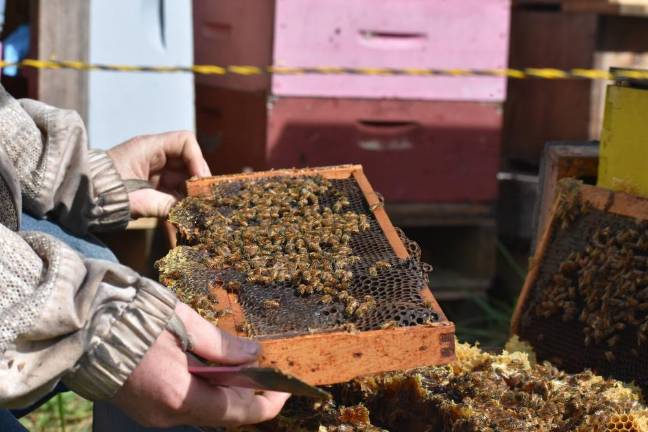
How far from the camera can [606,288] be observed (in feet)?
8.48

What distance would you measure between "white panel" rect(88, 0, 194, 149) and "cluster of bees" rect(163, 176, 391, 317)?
160 centimetres

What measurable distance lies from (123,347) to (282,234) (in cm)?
74

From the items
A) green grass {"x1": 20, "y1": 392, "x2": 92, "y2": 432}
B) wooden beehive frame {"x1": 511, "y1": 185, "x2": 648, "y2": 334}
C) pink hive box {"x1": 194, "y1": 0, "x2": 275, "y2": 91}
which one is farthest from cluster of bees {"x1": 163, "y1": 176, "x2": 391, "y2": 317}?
pink hive box {"x1": 194, "y1": 0, "x2": 275, "y2": 91}

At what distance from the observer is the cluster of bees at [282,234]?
83.3 inches

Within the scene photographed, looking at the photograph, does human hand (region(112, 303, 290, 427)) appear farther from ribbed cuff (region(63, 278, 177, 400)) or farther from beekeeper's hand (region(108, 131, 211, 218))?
beekeeper's hand (region(108, 131, 211, 218))

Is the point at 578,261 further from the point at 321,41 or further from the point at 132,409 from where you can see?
the point at 321,41

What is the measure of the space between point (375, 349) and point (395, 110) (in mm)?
2523

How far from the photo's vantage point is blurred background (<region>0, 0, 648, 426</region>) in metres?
4.11

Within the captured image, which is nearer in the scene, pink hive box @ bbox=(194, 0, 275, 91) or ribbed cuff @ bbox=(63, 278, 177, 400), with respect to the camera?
ribbed cuff @ bbox=(63, 278, 177, 400)

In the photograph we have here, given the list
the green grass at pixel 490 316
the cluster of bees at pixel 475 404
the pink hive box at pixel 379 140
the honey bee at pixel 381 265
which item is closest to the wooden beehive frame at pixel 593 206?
the cluster of bees at pixel 475 404

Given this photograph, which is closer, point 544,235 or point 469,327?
point 544,235

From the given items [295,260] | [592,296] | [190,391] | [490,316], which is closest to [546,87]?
[490,316]

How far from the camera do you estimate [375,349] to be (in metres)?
1.87

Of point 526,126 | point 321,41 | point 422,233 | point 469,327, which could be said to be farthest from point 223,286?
point 526,126
